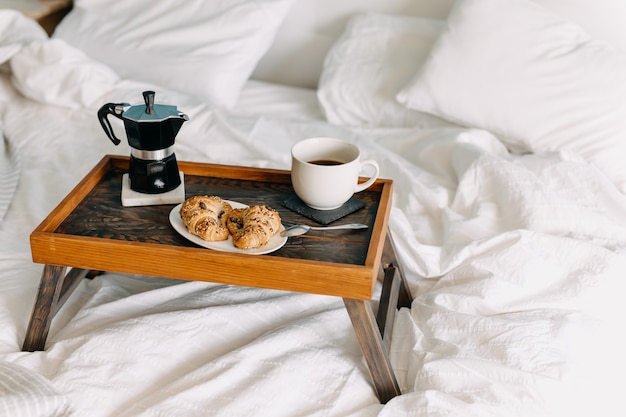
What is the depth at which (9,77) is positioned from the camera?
1.90 metres

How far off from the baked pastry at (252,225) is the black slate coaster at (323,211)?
0.07 m

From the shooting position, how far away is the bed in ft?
3.43

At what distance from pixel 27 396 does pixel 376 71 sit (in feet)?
4.15

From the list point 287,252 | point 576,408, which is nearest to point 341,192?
point 287,252

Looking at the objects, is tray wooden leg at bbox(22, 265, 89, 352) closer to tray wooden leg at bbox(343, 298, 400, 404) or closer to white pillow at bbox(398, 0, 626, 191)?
tray wooden leg at bbox(343, 298, 400, 404)

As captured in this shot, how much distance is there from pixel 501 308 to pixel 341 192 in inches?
13.4

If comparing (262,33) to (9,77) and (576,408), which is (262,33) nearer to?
(9,77)

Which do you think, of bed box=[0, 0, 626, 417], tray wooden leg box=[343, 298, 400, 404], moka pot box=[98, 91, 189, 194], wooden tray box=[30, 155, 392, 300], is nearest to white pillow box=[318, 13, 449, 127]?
bed box=[0, 0, 626, 417]

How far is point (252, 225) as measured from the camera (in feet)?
3.37

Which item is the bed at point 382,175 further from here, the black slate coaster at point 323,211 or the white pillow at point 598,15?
the black slate coaster at point 323,211

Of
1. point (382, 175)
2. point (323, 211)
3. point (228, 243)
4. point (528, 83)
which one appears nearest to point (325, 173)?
point (323, 211)

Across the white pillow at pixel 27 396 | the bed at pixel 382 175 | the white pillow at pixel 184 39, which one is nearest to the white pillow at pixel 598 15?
the bed at pixel 382 175

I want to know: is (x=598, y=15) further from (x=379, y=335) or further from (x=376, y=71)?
(x=379, y=335)

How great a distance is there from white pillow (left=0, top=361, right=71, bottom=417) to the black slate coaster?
1.47ft
